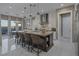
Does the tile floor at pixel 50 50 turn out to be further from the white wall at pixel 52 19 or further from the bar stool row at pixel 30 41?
the white wall at pixel 52 19

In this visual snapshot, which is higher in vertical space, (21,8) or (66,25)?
(21,8)

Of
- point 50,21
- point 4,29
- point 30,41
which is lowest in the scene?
point 30,41

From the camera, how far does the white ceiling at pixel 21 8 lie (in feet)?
8.05

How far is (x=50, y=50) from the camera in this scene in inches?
106

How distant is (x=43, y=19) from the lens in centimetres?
263

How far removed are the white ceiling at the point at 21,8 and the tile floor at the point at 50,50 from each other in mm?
880

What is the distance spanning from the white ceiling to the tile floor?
0.88m

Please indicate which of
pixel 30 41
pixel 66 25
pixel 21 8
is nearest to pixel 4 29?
pixel 21 8

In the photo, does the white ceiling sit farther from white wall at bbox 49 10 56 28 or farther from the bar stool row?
the bar stool row

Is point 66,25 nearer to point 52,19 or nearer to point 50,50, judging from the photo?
point 52,19

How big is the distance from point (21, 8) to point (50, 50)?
1614mm

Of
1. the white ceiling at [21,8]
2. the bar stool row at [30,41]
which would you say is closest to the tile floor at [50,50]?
the bar stool row at [30,41]

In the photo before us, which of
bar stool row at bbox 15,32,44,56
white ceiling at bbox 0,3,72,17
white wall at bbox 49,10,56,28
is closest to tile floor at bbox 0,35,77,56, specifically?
bar stool row at bbox 15,32,44,56

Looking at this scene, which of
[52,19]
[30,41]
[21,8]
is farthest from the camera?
[30,41]
